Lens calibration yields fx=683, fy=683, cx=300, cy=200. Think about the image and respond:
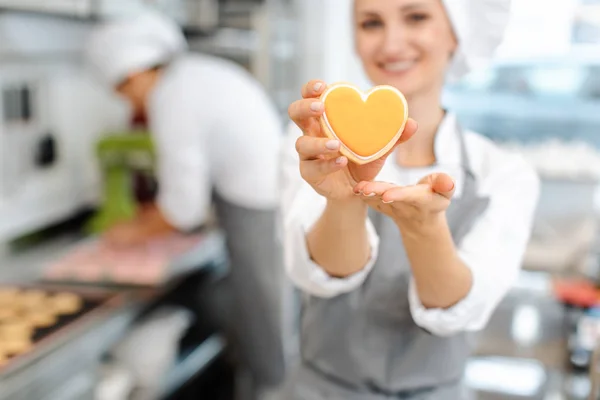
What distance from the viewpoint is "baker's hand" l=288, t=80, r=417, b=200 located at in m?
0.64

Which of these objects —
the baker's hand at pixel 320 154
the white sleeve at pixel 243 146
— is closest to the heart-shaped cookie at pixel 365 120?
the baker's hand at pixel 320 154

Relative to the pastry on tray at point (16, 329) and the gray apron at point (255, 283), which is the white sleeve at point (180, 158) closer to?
the gray apron at point (255, 283)

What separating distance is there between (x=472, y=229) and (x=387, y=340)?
0.67 ft

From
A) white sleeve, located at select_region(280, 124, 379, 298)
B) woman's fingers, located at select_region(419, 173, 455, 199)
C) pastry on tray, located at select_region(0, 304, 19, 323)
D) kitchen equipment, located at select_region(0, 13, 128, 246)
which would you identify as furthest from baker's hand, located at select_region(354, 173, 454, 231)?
kitchen equipment, located at select_region(0, 13, 128, 246)

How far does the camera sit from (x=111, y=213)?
235 cm

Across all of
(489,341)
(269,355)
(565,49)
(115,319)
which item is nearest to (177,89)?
(115,319)

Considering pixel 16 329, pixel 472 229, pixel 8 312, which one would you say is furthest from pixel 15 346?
pixel 472 229

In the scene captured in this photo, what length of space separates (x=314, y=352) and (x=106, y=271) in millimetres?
1011

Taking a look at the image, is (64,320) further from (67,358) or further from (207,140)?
(207,140)

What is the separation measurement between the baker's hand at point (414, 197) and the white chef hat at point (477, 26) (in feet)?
1.01

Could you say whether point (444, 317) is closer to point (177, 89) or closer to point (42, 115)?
point (177, 89)

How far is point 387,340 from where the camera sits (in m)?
0.97

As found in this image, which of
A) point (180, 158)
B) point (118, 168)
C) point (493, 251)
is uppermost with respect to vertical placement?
point (493, 251)

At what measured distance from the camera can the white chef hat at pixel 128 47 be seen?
6.53 feet
